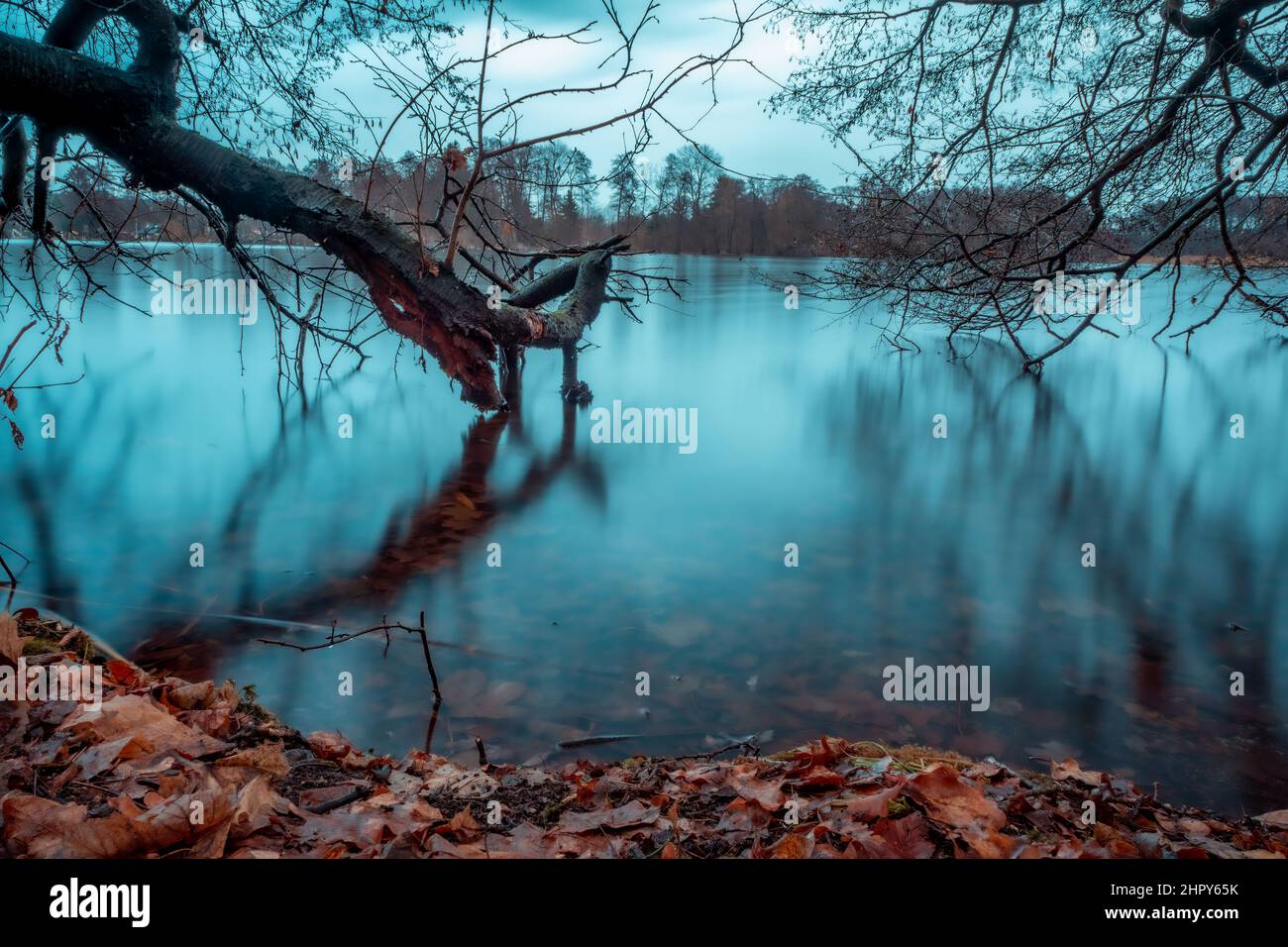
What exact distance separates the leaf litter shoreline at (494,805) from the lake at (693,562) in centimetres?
105

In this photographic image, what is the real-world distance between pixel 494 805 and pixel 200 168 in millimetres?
3717

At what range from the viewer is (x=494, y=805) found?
108 inches

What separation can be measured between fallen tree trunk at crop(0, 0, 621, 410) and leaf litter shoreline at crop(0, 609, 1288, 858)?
2.42 meters

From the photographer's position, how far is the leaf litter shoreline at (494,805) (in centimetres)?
223

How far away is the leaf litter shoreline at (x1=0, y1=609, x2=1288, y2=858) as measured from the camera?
223 centimetres

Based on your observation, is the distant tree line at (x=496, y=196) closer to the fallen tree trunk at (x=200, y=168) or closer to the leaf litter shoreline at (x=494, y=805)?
the fallen tree trunk at (x=200, y=168)

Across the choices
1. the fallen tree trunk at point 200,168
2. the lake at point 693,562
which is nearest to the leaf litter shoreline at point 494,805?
the lake at point 693,562

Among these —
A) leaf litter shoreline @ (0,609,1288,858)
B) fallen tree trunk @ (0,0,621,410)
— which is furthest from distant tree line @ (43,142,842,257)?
leaf litter shoreline @ (0,609,1288,858)

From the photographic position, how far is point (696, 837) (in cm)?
245

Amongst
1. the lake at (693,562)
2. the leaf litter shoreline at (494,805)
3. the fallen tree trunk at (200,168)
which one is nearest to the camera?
the leaf litter shoreline at (494,805)

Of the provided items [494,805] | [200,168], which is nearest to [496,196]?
[200,168]

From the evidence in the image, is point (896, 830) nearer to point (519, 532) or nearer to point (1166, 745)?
point (1166, 745)

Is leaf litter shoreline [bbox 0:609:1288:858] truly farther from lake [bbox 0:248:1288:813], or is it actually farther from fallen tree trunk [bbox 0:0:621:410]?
fallen tree trunk [bbox 0:0:621:410]
